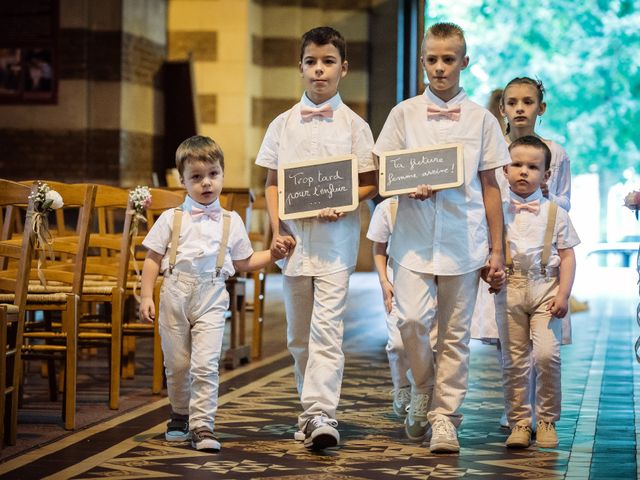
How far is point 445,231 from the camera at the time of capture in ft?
18.3

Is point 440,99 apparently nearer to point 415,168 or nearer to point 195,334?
point 415,168

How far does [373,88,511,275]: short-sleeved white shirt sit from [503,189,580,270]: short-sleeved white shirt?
335 mm

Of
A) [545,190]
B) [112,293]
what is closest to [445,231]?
[545,190]

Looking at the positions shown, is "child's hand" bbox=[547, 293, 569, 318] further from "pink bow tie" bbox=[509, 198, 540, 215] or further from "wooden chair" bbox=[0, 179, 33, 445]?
"wooden chair" bbox=[0, 179, 33, 445]

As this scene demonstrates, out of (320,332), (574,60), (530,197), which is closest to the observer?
(320,332)

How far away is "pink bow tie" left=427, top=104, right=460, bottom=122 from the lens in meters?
5.67

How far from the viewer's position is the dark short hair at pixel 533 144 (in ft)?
19.7

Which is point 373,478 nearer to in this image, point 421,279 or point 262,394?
point 421,279

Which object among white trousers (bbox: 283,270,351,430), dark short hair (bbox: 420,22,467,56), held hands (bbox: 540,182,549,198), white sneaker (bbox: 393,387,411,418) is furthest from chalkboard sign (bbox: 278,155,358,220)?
white sneaker (bbox: 393,387,411,418)

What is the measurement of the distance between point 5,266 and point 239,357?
2.48 m

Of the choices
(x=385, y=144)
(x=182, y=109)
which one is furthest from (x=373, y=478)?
(x=182, y=109)

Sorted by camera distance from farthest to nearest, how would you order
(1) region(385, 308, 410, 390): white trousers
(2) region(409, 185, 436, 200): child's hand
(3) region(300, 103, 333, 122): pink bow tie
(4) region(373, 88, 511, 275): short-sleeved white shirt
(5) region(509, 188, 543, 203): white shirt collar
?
(1) region(385, 308, 410, 390): white trousers < (5) region(509, 188, 543, 203): white shirt collar < (3) region(300, 103, 333, 122): pink bow tie < (4) region(373, 88, 511, 275): short-sleeved white shirt < (2) region(409, 185, 436, 200): child's hand

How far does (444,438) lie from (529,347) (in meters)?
0.68

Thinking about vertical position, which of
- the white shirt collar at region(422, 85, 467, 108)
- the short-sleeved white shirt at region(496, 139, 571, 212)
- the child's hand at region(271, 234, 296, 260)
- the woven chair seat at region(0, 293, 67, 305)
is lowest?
the woven chair seat at region(0, 293, 67, 305)
